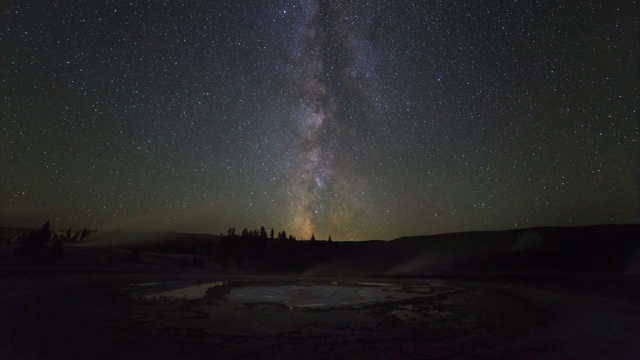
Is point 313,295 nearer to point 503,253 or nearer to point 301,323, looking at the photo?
point 301,323

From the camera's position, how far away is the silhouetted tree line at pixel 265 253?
50191mm

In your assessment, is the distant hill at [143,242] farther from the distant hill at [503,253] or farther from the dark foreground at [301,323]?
the dark foreground at [301,323]

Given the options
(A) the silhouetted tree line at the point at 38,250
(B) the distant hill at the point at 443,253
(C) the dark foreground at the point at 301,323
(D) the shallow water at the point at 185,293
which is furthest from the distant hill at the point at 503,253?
(A) the silhouetted tree line at the point at 38,250

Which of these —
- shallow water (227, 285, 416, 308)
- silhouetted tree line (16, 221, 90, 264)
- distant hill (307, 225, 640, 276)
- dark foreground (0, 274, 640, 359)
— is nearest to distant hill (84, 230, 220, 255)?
distant hill (307, 225, 640, 276)

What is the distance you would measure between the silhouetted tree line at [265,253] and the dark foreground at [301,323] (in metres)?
28.0

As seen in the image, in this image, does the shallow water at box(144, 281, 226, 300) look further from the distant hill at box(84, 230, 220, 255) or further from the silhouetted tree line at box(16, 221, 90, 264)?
the distant hill at box(84, 230, 220, 255)

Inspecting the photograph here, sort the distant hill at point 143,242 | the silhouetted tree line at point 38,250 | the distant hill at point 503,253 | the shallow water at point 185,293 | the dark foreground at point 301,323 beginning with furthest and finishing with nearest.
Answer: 1. the distant hill at point 143,242
2. the distant hill at point 503,253
3. the silhouetted tree line at point 38,250
4. the shallow water at point 185,293
5. the dark foreground at point 301,323

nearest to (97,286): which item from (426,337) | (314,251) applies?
(426,337)

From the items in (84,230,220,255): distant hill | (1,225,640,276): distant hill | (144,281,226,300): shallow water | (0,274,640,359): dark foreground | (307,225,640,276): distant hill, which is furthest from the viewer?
(84,230,220,255): distant hill

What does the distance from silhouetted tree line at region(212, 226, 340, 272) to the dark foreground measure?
28.0m

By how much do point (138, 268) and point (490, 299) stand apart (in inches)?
1002

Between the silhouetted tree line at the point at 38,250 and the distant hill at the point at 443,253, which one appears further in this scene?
the distant hill at the point at 443,253

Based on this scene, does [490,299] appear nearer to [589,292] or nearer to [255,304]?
[589,292]

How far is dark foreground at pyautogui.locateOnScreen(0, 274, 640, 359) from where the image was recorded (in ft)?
34.1
